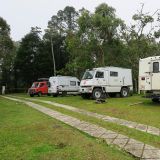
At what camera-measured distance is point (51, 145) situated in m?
8.02

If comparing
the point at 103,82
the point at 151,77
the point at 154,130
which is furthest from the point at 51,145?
the point at 103,82

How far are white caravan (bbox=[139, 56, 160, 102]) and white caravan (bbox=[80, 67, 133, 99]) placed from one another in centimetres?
614

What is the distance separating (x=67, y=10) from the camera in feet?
200

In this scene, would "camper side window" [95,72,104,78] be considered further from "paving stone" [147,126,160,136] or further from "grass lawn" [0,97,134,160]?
"grass lawn" [0,97,134,160]

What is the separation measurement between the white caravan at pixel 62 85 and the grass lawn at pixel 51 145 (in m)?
22.1

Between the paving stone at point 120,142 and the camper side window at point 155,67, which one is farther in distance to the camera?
the camper side window at point 155,67

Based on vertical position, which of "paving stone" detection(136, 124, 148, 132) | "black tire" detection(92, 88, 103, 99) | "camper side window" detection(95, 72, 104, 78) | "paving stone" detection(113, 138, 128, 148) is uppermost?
"camper side window" detection(95, 72, 104, 78)

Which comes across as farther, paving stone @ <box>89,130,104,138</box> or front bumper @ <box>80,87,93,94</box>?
front bumper @ <box>80,87,93,94</box>

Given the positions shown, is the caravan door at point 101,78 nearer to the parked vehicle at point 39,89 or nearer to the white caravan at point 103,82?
the white caravan at point 103,82

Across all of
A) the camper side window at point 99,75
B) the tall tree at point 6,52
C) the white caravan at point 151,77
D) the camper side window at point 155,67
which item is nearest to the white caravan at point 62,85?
the camper side window at point 99,75

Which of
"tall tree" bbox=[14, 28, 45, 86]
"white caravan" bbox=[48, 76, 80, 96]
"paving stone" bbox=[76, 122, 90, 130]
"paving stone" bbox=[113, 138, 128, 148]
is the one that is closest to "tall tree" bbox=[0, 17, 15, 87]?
"tall tree" bbox=[14, 28, 45, 86]

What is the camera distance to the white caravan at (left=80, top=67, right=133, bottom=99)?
25.5 meters

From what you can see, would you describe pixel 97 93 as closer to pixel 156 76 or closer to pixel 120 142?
pixel 156 76

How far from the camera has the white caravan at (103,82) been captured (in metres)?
25.5
